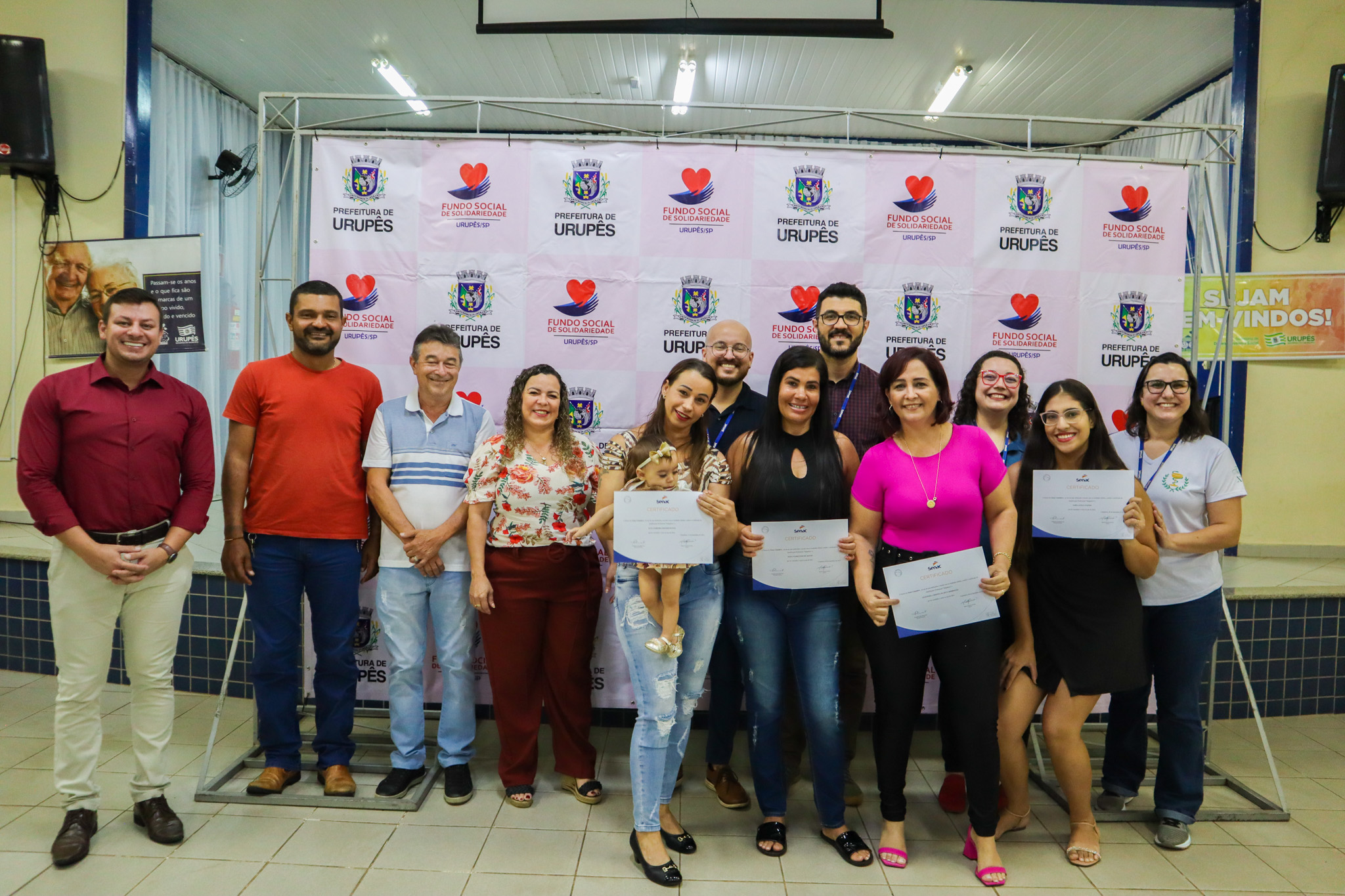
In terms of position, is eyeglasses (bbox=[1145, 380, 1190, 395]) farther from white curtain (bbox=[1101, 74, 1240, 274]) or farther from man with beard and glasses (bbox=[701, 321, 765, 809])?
white curtain (bbox=[1101, 74, 1240, 274])

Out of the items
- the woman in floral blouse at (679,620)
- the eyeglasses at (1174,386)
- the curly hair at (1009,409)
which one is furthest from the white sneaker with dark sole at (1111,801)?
the woman in floral blouse at (679,620)

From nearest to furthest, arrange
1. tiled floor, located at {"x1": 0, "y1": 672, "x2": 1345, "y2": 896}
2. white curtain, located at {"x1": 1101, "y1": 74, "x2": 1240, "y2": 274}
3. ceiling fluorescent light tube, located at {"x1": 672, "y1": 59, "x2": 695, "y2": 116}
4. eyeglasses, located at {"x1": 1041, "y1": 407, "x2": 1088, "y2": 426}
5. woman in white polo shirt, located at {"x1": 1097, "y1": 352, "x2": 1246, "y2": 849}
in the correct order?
tiled floor, located at {"x1": 0, "y1": 672, "x2": 1345, "y2": 896} → eyeglasses, located at {"x1": 1041, "y1": 407, "x2": 1088, "y2": 426} → woman in white polo shirt, located at {"x1": 1097, "y1": 352, "x2": 1246, "y2": 849} → white curtain, located at {"x1": 1101, "y1": 74, "x2": 1240, "y2": 274} → ceiling fluorescent light tube, located at {"x1": 672, "y1": 59, "x2": 695, "y2": 116}

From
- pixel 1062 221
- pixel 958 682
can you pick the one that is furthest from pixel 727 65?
pixel 958 682

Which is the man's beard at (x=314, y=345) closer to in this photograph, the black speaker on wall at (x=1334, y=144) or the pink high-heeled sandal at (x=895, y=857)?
the pink high-heeled sandal at (x=895, y=857)

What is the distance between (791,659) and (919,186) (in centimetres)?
218

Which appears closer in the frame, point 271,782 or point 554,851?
point 554,851

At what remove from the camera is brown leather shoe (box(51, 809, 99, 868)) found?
2355 millimetres

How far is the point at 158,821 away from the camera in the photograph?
2518 millimetres

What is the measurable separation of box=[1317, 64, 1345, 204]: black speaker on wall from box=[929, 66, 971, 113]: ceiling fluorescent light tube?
246cm

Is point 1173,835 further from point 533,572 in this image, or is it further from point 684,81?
point 684,81

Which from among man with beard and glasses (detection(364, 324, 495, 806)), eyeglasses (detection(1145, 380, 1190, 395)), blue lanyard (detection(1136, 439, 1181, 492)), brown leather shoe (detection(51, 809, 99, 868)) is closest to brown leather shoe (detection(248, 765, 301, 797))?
man with beard and glasses (detection(364, 324, 495, 806))

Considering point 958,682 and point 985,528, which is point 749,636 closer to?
point 958,682

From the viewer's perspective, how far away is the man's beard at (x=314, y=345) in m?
2.80

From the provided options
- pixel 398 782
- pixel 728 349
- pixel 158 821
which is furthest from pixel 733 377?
pixel 158 821
